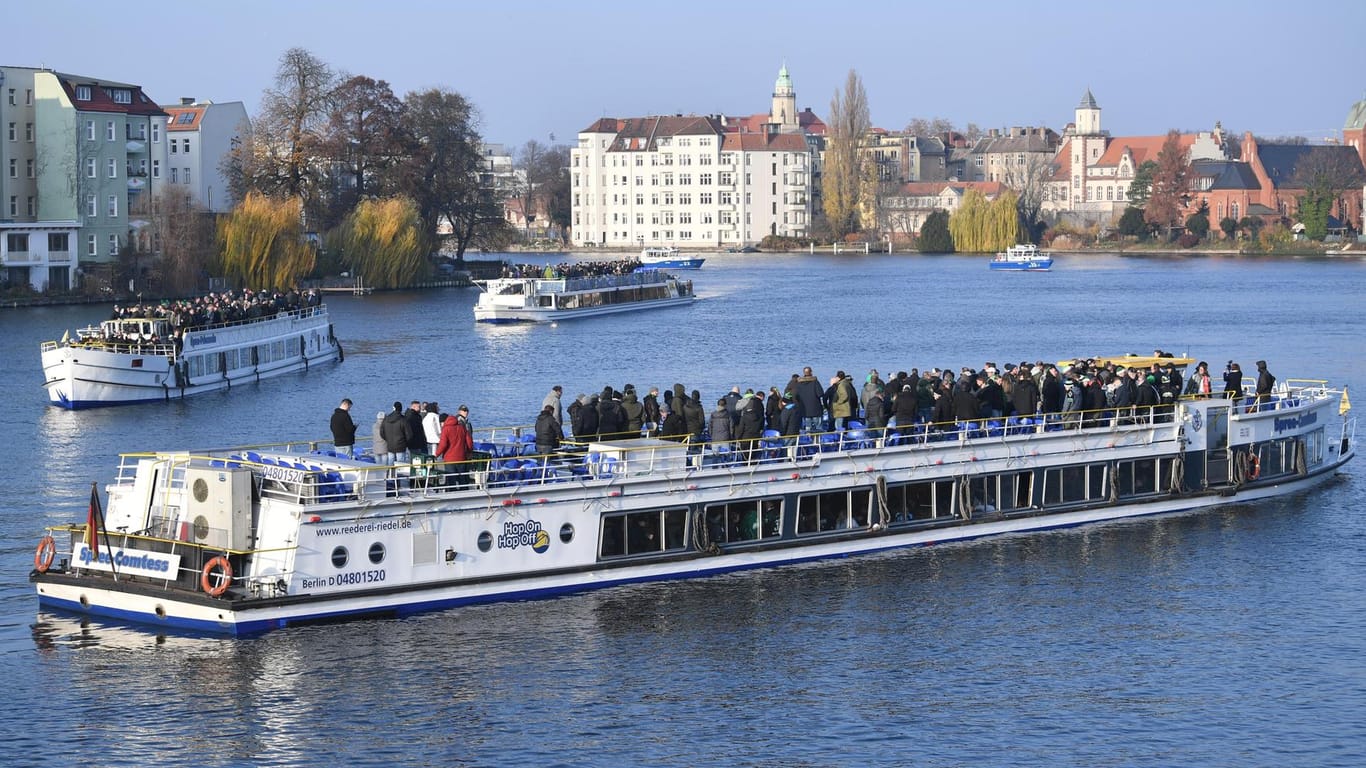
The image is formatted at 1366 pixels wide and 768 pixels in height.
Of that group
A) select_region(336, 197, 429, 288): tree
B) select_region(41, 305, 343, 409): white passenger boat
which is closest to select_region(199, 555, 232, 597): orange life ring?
select_region(41, 305, 343, 409): white passenger boat

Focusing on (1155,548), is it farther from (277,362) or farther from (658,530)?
(277,362)

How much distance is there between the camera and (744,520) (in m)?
36.6

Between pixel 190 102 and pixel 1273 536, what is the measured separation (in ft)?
412

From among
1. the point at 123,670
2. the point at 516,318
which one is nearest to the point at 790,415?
the point at 123,670

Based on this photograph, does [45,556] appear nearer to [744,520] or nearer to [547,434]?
[547,434]

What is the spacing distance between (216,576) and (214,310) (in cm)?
4795

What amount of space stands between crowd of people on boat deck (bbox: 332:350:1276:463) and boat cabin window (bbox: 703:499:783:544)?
4.59ft

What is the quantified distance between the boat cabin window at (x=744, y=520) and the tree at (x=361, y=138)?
109743mm

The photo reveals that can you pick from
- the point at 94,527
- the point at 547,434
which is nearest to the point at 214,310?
the point at 547,434

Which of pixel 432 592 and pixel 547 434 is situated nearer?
pixel 432 592

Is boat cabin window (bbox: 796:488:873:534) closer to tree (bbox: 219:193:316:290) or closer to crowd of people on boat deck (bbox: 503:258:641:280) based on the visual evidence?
crowd of people on boat deck (bbox: 503:258:641:280)

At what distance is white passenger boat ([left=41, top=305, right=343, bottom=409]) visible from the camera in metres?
66.4

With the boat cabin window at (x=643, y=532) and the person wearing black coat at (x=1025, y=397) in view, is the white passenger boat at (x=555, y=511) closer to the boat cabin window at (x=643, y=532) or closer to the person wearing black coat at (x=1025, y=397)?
the boat cabin window at (x=643, y=532)

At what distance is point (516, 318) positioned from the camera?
117 m
